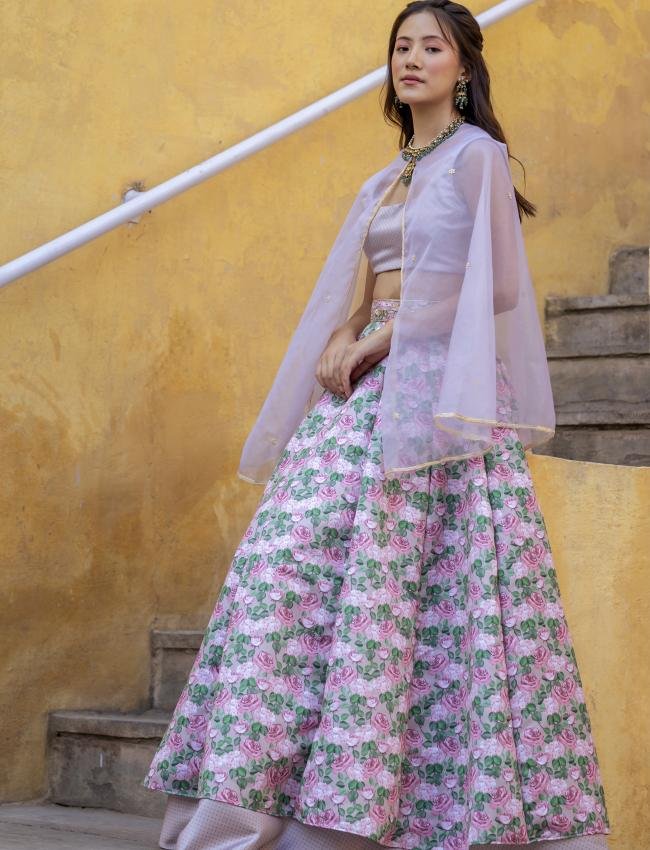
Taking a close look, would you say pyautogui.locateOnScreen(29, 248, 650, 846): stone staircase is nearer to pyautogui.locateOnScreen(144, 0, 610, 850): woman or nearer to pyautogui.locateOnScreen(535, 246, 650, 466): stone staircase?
pyautogui.locateOnScreen(535, 246, 650, 466): stone staircase

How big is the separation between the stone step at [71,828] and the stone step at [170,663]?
0.35m

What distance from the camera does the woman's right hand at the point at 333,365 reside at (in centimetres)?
253

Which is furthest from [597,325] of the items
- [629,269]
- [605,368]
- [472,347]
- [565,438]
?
[472,347]

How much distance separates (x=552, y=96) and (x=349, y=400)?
1.99 metres

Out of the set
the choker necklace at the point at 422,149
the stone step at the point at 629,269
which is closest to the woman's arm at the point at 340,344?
the choker necklace at the point at 422,149

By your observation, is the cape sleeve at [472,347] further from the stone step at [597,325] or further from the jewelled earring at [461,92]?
the stone step at [597,325]

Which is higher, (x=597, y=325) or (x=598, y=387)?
(x=597, y=325)

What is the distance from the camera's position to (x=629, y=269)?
4098 mm

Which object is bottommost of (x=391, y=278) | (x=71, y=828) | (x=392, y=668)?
(x=71, y=828)

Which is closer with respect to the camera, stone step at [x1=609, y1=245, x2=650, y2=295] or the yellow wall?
the yellow wall

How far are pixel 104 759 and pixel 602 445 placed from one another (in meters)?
1.50

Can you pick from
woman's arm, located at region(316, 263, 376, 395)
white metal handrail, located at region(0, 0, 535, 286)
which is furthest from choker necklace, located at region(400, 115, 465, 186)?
white metal handrail, located at region(0, 0, 535, 286)

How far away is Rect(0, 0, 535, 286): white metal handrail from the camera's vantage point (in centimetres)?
305

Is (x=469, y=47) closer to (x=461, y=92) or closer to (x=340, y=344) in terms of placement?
(x=461, y=92)
